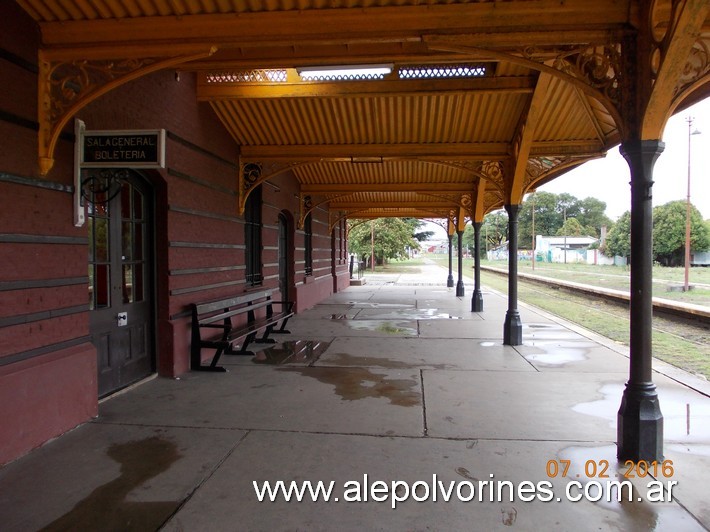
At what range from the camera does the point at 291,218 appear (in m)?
12.9

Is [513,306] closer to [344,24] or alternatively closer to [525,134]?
[525,134]

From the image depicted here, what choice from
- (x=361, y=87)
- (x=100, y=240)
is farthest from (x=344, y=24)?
(x=100, y=240)

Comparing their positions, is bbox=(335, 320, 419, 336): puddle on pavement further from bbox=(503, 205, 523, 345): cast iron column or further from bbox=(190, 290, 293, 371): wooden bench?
bbox=(190, 290, 293, 371): wooden bench

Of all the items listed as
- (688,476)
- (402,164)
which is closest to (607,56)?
(688,476)

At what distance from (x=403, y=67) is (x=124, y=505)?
6.15 metres

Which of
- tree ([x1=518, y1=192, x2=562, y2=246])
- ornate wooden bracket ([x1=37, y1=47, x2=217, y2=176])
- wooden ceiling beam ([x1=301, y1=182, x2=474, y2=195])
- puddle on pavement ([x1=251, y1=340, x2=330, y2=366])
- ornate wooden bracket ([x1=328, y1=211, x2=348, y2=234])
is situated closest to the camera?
ornate wooden bracket ([x1=37, y1=47, x2=217, y2=176])

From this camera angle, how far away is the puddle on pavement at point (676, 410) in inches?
174

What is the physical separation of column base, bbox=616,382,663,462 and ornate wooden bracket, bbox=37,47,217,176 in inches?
190

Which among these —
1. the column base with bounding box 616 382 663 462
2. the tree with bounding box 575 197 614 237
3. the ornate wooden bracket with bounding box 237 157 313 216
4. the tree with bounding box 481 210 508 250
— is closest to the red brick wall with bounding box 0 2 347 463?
the ornate wooden bracket with bounding box 237 157 313 216

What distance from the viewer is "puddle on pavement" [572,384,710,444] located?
14.5 feet

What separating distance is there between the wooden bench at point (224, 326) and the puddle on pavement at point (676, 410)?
476 centimetres

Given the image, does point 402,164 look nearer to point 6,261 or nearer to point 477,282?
point 477,282

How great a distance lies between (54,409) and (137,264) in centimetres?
226

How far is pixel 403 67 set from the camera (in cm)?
672
